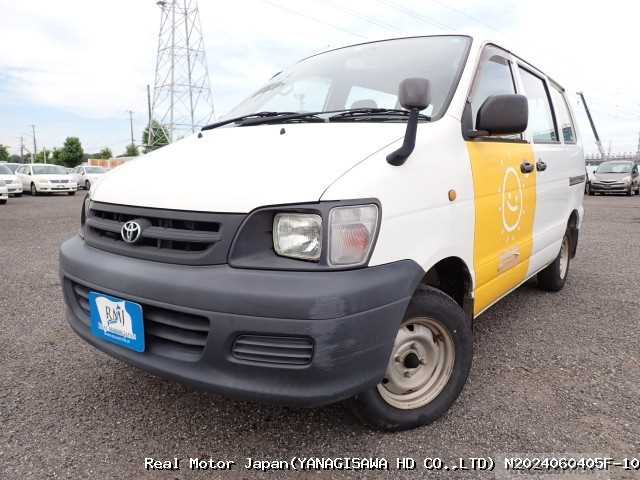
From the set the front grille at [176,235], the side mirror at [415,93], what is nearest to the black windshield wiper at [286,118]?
the side mirror at [415,93]

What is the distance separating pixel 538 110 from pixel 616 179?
17.6m

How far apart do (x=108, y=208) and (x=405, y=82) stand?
1.30 meters

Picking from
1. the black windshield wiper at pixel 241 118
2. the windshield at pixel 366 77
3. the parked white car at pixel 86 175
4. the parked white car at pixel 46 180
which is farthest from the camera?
the parked white car at pixel 86 175

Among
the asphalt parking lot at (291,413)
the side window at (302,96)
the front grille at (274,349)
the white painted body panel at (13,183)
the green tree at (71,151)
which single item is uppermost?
the green tree at (71,151)

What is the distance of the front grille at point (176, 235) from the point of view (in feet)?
5.28

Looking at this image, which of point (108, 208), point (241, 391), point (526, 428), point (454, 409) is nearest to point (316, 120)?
point (108, 208)

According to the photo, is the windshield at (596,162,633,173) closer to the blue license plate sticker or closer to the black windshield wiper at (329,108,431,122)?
the black windshield wiper at (329,108,431,122)

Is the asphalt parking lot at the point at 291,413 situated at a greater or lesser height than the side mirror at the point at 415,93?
lesser

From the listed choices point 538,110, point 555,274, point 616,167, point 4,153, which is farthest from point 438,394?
point 4,153

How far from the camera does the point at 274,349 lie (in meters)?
1.55

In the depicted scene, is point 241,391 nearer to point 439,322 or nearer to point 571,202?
point 439,322

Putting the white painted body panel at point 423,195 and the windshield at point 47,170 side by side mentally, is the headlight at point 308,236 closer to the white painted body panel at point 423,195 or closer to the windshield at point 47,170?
the white painted body panel at point 423,195

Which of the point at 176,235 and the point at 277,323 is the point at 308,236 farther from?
the point at 176,235

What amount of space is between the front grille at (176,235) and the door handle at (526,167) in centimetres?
178
